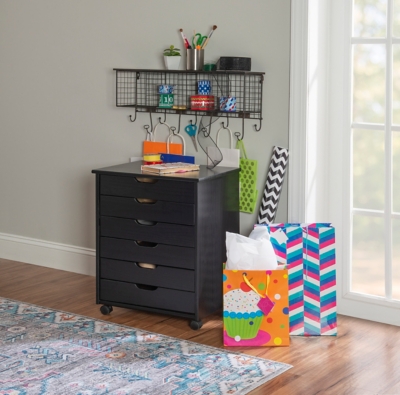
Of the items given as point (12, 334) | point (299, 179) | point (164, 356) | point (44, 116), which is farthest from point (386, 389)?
point (44, 116)

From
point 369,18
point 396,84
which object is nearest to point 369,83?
point 396,84

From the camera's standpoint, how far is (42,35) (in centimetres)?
402

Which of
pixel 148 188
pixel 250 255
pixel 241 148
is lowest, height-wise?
pixel 250 255

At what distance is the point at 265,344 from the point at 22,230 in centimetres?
196

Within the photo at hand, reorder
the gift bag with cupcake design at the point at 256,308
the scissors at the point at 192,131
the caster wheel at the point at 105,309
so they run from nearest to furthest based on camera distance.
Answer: the gift bag with cupcake design at the point at 256,308
the caster wheel at the point at 105,309
the scissors at the point at 192,131

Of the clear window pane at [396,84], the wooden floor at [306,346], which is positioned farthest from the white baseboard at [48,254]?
the clear window pane at [396,84]

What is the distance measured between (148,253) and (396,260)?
1.07 meters

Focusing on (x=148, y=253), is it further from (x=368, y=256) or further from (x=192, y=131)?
(x=368, y=256)

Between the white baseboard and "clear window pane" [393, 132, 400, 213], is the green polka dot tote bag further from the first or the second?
the white baseboard

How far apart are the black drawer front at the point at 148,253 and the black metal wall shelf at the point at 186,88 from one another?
717 millimetres

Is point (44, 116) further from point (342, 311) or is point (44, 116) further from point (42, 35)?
point (342, 311)

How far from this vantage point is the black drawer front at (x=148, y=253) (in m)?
3.05

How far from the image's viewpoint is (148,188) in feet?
10.2

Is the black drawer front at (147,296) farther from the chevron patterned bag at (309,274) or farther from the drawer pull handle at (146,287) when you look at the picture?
the chevron patterned bag at (309,274)
